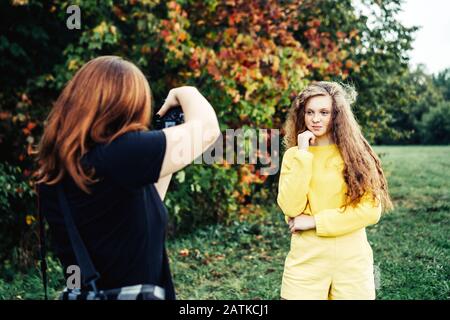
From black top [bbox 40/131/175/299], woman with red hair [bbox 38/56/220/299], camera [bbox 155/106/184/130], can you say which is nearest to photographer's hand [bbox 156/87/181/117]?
camera [bbox 155/106/184/130]

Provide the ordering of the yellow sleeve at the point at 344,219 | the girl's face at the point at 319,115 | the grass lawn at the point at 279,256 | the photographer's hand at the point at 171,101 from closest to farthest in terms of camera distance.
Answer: the photographer's hand at the point at 171,101
the yellow sleeve at the point at 344,219
the girl's face at the point at 319,115
the grass lawn at the point at 279,256

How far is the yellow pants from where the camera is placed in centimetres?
233

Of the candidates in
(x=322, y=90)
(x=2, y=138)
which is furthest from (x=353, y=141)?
(x=2, y=138)

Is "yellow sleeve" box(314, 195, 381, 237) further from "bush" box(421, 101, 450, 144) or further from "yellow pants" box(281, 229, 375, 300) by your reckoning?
"bush" box(421, 101, 450, 144)

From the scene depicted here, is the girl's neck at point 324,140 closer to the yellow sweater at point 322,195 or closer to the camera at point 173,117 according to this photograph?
the yellow sweater at point 322,195

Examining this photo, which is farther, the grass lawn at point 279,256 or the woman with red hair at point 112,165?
the grass lawn at point 279,256

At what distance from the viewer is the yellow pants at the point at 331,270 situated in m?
2.33

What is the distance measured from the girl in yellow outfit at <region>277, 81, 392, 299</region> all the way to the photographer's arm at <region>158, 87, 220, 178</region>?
90 centimetres

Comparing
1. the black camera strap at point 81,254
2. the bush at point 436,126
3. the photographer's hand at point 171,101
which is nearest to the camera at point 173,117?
the photographer's hand at point 171,101

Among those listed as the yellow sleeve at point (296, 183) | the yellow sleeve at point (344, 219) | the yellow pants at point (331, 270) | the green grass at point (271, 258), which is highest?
the yellow sleeve at point (296, 183)

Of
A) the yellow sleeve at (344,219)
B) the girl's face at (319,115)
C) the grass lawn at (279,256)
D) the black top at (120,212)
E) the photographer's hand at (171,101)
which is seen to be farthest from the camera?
the grass lawn at (279,256)

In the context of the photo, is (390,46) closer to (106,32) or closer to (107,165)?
(106,32)

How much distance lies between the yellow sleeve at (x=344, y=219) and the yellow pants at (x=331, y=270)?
0.21 feet
